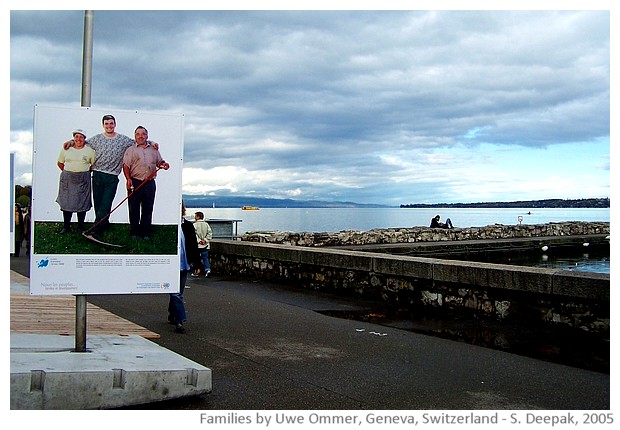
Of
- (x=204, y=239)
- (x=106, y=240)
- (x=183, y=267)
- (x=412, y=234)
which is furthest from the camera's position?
(x=412, y=234)

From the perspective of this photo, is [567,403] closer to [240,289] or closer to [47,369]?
[47,369]

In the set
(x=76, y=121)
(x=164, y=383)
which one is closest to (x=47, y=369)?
(x=164, y=383)

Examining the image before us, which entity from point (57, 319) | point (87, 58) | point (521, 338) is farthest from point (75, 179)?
point (521, 338)

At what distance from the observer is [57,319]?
892 centimetres

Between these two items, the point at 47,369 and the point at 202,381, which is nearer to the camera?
the point at 47,369

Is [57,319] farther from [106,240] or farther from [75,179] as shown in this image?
[75,179]

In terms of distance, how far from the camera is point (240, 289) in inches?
543

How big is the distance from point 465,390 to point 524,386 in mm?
628

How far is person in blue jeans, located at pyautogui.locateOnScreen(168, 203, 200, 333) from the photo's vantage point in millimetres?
9000

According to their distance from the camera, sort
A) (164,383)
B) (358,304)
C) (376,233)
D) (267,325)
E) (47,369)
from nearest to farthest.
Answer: (47,369), (164,383), (267,325), (358,304), (376,233)

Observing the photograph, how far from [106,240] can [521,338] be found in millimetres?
5268

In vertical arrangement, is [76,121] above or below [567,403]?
above

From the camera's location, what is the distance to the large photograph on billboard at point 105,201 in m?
6.20

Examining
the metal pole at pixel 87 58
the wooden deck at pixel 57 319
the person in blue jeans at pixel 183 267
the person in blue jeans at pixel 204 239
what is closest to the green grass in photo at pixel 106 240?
the metal pole at pixel 87 58
